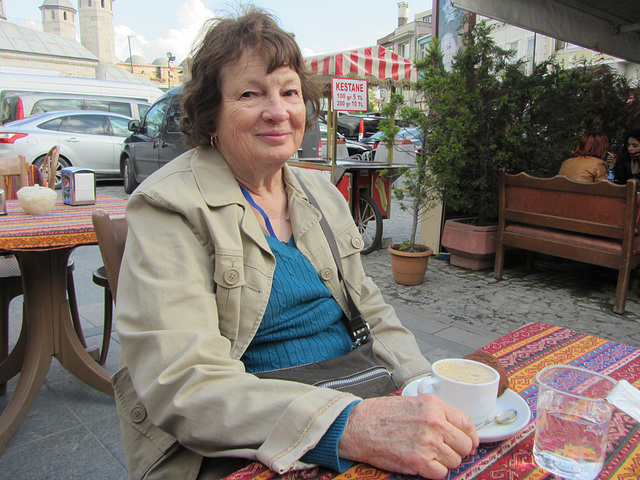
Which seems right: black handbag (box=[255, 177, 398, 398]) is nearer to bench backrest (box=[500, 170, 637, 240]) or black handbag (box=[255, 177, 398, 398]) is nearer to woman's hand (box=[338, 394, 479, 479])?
woman's hand (box=[338, 394, 479, 479])

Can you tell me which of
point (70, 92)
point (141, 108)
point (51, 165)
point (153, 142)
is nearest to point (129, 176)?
point (153, 142)

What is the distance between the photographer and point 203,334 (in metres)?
1.07

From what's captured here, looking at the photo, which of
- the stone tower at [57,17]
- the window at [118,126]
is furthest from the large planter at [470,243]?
the stone tower at [57,17]

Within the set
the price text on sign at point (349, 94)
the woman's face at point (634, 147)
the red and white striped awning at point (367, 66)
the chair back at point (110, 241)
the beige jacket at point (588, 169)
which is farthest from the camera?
the red and white striped awning at point (367, 66)

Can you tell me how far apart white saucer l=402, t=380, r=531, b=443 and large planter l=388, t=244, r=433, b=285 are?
378 cm

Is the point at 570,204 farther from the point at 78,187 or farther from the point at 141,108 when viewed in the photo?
the point at 141,108

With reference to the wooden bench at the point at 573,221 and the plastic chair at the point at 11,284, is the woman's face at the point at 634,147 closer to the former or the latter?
the wooden bench at the point at 573,221

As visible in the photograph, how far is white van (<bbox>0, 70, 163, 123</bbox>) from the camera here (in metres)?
12.9

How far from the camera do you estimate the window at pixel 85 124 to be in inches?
427

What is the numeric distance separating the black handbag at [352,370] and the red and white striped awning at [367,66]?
16.8ft

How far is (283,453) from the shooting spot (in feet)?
2.76

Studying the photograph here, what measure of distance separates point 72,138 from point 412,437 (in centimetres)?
1170

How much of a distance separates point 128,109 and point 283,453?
1511 cm

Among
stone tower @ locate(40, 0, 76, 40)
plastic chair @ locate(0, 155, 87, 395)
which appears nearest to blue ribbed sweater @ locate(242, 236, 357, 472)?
plastic chair @ locate(0, 155, 87, 395)
